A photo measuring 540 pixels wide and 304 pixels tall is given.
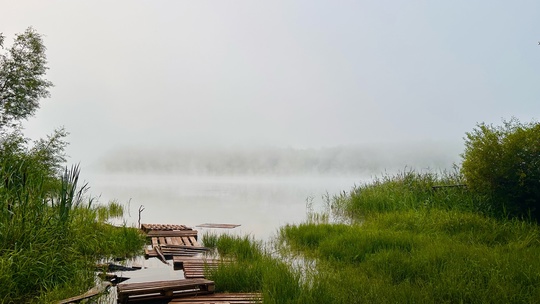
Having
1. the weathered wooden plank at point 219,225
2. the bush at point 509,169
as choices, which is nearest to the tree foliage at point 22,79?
the weathered wooden plank at point 219,225

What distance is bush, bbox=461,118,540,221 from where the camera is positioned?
10.1 meters

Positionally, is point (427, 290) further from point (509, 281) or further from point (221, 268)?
point (221, 268)

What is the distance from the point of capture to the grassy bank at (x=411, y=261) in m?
4.89

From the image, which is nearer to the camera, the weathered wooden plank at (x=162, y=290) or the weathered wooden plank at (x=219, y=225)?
the weathered wooden plank at (x=162, y=290)

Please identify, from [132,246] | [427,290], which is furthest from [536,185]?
[132,246]

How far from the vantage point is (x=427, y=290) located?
→ 507 centimetres

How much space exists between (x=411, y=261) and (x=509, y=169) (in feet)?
18.9

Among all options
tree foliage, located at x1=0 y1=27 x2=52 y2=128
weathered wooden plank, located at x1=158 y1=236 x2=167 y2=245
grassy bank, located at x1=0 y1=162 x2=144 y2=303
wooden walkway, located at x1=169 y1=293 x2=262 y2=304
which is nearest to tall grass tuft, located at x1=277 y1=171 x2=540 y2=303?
wooden walkway, located at x1=169 y1=293 x2=262 y2=304

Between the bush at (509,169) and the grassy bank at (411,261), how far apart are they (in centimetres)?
64

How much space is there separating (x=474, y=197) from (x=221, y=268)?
8.76 m

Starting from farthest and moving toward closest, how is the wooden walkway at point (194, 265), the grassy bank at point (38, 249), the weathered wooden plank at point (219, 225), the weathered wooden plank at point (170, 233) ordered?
1. the weathered wooden plank at point (219, 225)
2. the weathered wooden plank at point (170, 233)
3. the wooden walkway at point (194, 265)
4. the grassy bank at point (38, 249)

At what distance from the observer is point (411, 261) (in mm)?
6375

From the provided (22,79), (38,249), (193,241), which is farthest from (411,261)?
(22,79)

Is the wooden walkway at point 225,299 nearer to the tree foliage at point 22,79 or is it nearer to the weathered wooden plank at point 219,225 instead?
the weathered wooden plank at point 219,225
